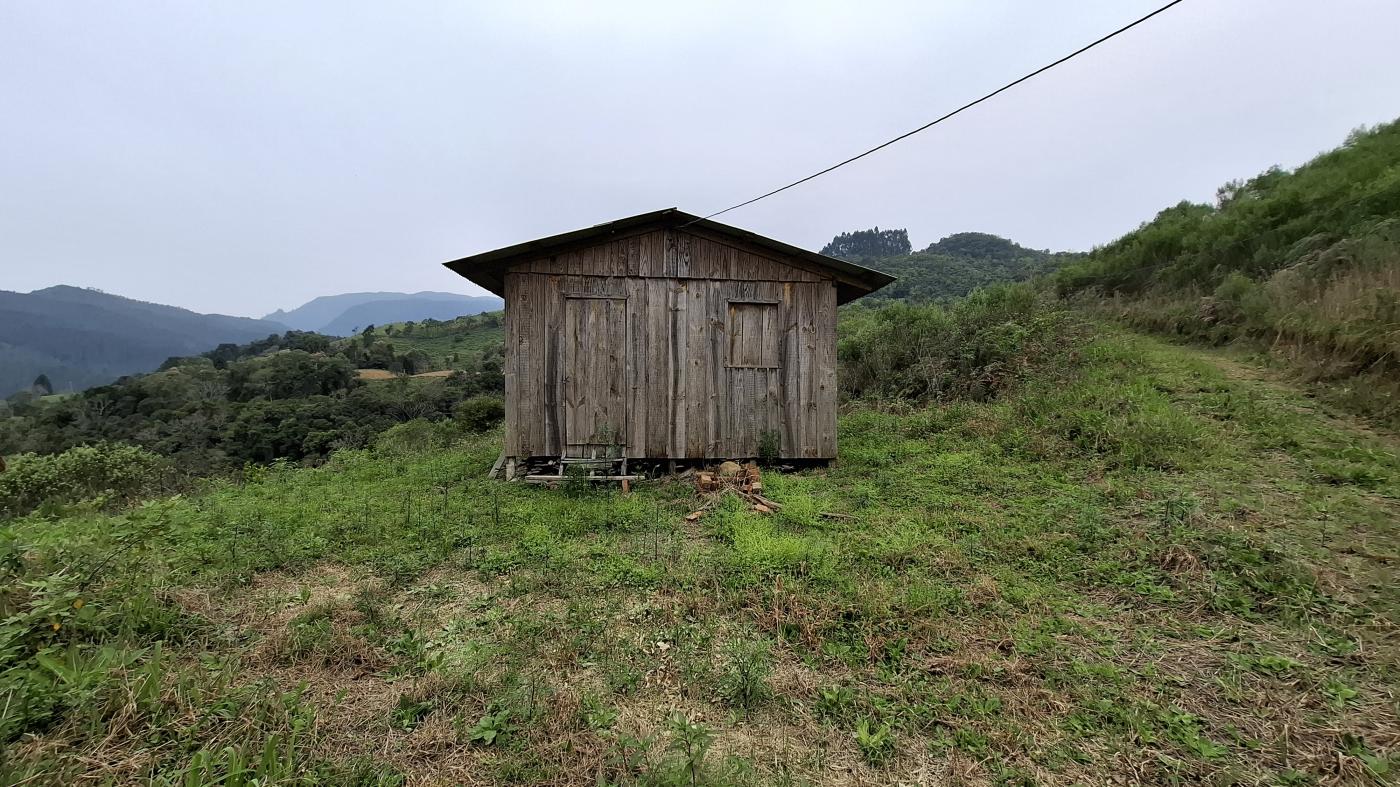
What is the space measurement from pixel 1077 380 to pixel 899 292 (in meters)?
26.4

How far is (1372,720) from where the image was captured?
2.30 metres

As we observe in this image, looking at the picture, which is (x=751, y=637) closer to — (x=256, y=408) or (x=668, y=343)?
(x=668, y=343)

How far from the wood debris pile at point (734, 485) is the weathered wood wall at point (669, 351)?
52 centimetres

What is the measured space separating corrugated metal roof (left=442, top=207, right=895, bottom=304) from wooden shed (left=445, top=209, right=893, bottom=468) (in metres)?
0.03

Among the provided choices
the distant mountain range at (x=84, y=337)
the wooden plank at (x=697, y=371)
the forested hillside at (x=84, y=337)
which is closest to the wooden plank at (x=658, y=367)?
the wooden plank at (x=697, y=371)

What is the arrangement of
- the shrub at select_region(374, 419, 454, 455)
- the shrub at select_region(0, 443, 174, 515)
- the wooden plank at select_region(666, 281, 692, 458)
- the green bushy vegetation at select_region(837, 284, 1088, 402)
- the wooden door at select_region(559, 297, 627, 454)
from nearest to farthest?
the wooden door at select_region(559, 297, 627, 454) → the wooden plank at select_region(666, 281, 692, 458) → the shrub at select_region(0, 443, 174, 515) → the green bushy vegetation at select_region(837, 284, 1088, 402) → the shrub at select_region(374, 419, 454, 455)

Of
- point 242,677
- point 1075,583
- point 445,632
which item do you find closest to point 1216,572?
point 1075,583

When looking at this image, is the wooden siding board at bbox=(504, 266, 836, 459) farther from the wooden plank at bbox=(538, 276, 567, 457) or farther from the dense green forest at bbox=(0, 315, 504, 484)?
the dense green forest at bbox=(0, 315, 504, 484)

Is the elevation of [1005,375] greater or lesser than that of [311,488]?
greater

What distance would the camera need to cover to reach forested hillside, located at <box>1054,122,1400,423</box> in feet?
22.7

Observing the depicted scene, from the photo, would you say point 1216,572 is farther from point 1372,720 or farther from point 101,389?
point 101,389

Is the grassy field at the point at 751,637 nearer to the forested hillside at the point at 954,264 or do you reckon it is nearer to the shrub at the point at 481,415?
the shrub at the point at 481,415

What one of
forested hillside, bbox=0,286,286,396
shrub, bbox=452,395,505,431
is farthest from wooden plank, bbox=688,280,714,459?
forested hillside, bbox=0,286,286,396

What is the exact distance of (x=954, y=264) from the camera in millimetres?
40188
